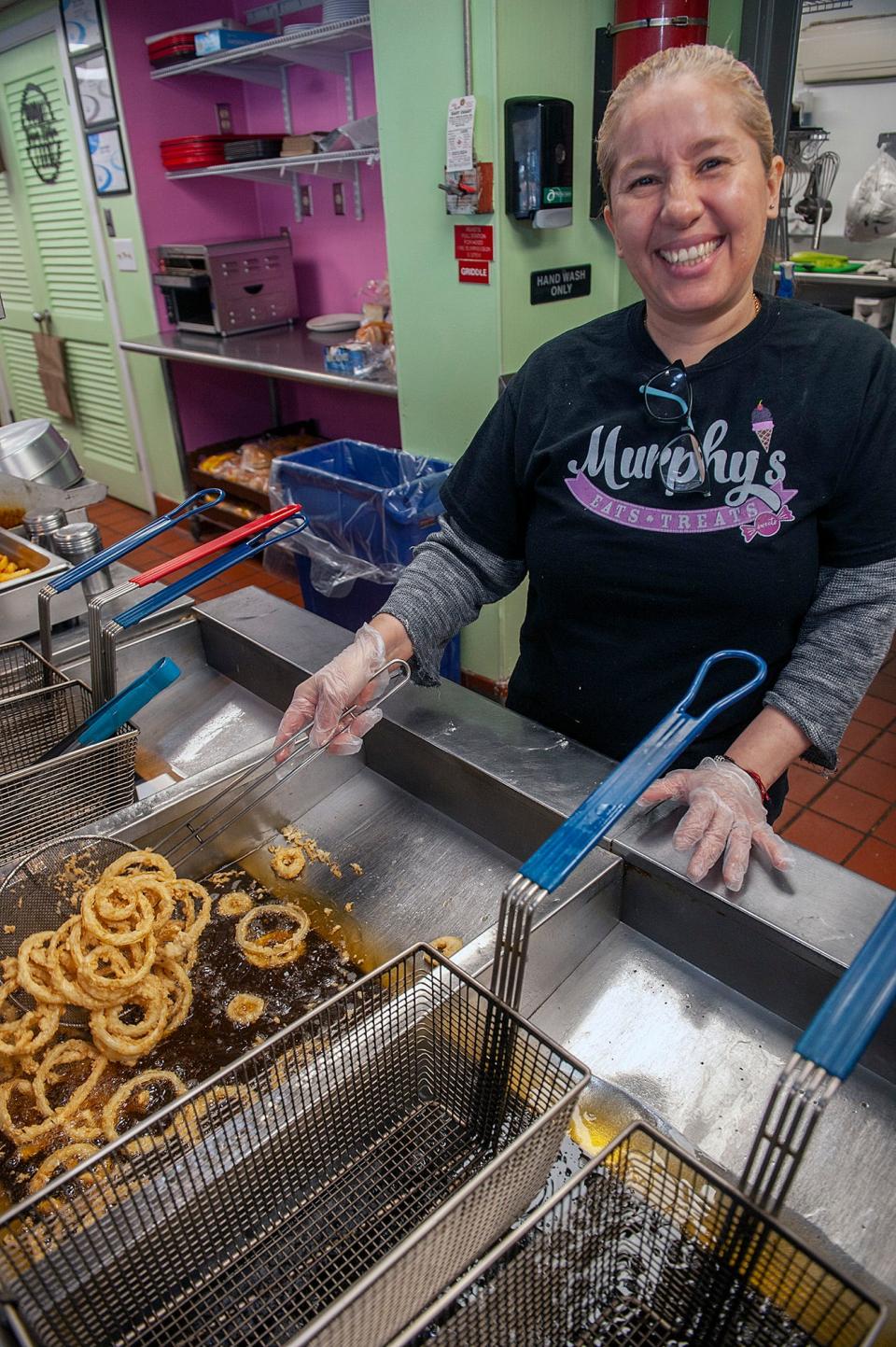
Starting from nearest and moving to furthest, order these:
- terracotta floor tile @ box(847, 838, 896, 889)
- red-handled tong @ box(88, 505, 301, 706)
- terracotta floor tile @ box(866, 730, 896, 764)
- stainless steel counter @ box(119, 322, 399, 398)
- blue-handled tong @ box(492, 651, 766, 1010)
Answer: blue-handled tong @ box(492, 651, 766, 1010)
red-handled tong @ box(88, 505, 301, 706)
terracotta floor tile @ box(847, 838, 896, 889)
terracotta floor tile @ box(866, 730, 896, 764)
stainless steel counter @ box(119, 322, 399, 398)

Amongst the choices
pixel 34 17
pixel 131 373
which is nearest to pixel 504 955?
pixel 131 373

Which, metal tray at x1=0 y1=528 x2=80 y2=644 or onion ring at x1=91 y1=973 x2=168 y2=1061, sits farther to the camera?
metal tray at x1=0 y1=528 x2=80 y2=644

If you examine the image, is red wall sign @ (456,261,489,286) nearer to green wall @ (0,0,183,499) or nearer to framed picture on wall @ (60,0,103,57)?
green wall @ (0,0,183,499)

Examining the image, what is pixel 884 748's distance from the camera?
3.12m

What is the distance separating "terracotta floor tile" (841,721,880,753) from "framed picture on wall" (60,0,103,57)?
474 centimetres

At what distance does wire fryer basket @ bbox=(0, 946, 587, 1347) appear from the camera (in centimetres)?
67

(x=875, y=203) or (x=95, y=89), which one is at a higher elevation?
(x=95, y=89)

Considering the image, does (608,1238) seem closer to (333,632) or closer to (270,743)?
(270,743)

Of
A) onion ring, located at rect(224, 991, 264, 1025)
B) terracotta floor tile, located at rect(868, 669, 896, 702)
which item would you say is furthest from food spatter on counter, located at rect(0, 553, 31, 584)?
terracotta floor tile, located at rect(868, 669, 896, 702)

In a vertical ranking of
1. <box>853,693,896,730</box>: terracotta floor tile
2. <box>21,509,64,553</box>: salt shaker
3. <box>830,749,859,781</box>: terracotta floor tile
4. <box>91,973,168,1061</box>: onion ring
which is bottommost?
<box>853,693,896,730</box>: terracotta floor tile

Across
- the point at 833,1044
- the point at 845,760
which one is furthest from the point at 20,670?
the point at 845,760

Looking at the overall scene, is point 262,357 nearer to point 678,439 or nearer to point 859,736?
point 859,736

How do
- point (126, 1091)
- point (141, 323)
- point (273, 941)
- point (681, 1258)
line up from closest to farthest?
point (681, 1258), point (126, 1091), point (273, 941), point (141, 323)

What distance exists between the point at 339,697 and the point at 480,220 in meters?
2.26
